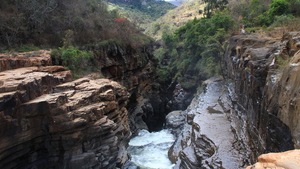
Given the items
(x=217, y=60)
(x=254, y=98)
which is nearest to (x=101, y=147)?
(x=254, y=98)

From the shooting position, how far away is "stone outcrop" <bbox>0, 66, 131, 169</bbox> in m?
6.07

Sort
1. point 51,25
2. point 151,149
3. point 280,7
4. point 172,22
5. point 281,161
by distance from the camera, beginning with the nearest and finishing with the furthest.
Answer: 1. point 281,161
2. point 51,25
3. point 151,149
4. point 280,7
5. point 172,22

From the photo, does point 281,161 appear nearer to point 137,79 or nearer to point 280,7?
point 137,79

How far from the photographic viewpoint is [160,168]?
11305 millimetres

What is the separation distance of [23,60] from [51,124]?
3.83 m

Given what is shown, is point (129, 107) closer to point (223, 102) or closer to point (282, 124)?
point (223, 102)

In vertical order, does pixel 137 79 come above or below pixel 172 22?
below

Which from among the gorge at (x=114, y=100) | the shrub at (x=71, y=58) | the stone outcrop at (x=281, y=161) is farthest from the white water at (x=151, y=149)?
the stone outcrop at (x=281, y=161)

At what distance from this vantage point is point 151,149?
14.3 metres

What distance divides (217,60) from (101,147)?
16.3 meters

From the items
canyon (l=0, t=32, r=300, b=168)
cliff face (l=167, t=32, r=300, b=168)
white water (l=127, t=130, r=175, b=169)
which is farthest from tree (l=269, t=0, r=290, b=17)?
white water (l=127, t=130, r=175, b=169)

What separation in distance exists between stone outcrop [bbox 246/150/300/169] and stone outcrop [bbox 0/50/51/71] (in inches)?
367

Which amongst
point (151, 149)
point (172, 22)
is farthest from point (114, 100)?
point (172, 22)

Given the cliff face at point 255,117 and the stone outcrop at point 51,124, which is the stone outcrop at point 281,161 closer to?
the cliff face at point 255,117
